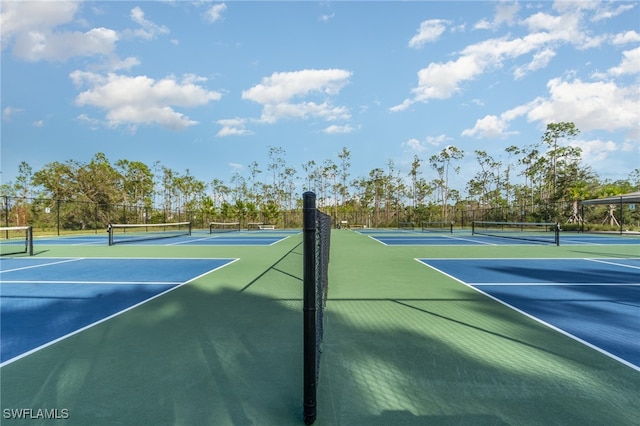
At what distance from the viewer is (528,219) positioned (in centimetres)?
3328

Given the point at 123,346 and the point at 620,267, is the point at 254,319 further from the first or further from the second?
the point at 620,267

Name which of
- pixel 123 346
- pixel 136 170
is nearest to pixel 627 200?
pixel 123 346

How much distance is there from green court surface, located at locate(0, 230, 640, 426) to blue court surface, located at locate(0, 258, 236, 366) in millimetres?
404

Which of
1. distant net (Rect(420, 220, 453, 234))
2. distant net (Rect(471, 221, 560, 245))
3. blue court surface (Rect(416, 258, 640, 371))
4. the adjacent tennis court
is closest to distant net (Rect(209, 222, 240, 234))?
the adjacent tennis court

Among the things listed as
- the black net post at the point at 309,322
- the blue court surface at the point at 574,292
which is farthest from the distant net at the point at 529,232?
the black net post at the point at 309,322

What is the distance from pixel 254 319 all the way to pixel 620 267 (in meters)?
9.78

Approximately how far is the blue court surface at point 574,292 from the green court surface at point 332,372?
1.32ft

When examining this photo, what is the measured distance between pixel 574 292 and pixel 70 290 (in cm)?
924

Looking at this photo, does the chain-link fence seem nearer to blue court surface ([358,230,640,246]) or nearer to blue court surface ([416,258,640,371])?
blue court surface ([358,230,640,246])

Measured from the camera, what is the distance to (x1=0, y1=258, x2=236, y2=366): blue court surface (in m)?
3.90

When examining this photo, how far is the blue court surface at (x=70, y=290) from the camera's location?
3900 mm

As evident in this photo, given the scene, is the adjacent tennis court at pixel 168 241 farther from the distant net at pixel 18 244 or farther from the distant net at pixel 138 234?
the distant net at pixel 18 244

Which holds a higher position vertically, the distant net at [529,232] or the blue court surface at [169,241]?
the distant net at [529,232]

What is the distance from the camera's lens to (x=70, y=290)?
5.96 m
